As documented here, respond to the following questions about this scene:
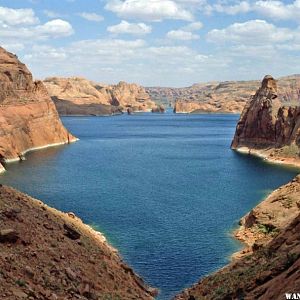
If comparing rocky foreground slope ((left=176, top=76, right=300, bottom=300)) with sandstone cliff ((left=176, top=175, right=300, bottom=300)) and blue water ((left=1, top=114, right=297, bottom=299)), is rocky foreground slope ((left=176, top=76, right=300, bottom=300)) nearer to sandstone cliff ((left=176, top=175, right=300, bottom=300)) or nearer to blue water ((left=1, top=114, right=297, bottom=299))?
sandstone cliff ((left=176, top=175, right=300, bottom=300))

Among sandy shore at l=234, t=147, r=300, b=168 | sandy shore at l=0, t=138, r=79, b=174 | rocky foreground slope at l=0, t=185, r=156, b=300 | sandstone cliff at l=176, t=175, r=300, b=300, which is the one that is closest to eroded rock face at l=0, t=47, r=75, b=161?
sandy shore at l=0, t=138, r=79, b=174

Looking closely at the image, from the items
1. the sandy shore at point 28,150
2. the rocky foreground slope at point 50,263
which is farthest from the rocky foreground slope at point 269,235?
Result: the sandy shore at point 28,150

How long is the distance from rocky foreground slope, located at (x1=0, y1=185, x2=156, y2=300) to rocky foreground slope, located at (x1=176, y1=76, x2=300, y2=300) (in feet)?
19.4

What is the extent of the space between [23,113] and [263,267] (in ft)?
456

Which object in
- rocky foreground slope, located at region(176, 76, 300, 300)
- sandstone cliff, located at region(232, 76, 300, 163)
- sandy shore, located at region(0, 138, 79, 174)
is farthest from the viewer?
sandstone cliff, located at region(232, 76, 300, 163)

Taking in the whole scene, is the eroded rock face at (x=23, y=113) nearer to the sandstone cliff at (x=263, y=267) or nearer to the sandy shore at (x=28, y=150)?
the sandy shore at (x=28, y=150)

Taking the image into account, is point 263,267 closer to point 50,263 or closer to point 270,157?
point 50,263

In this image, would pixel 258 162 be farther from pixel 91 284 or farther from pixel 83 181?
pixel 91 284

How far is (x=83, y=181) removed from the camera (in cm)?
9756

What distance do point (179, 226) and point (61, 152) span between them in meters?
92.0

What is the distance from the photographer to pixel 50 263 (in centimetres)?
3594

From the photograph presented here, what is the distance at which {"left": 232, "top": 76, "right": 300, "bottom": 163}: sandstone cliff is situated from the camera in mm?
139000

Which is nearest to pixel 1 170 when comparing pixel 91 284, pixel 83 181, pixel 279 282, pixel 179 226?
pixel 83 181

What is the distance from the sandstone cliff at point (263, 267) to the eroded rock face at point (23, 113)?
8816cm
